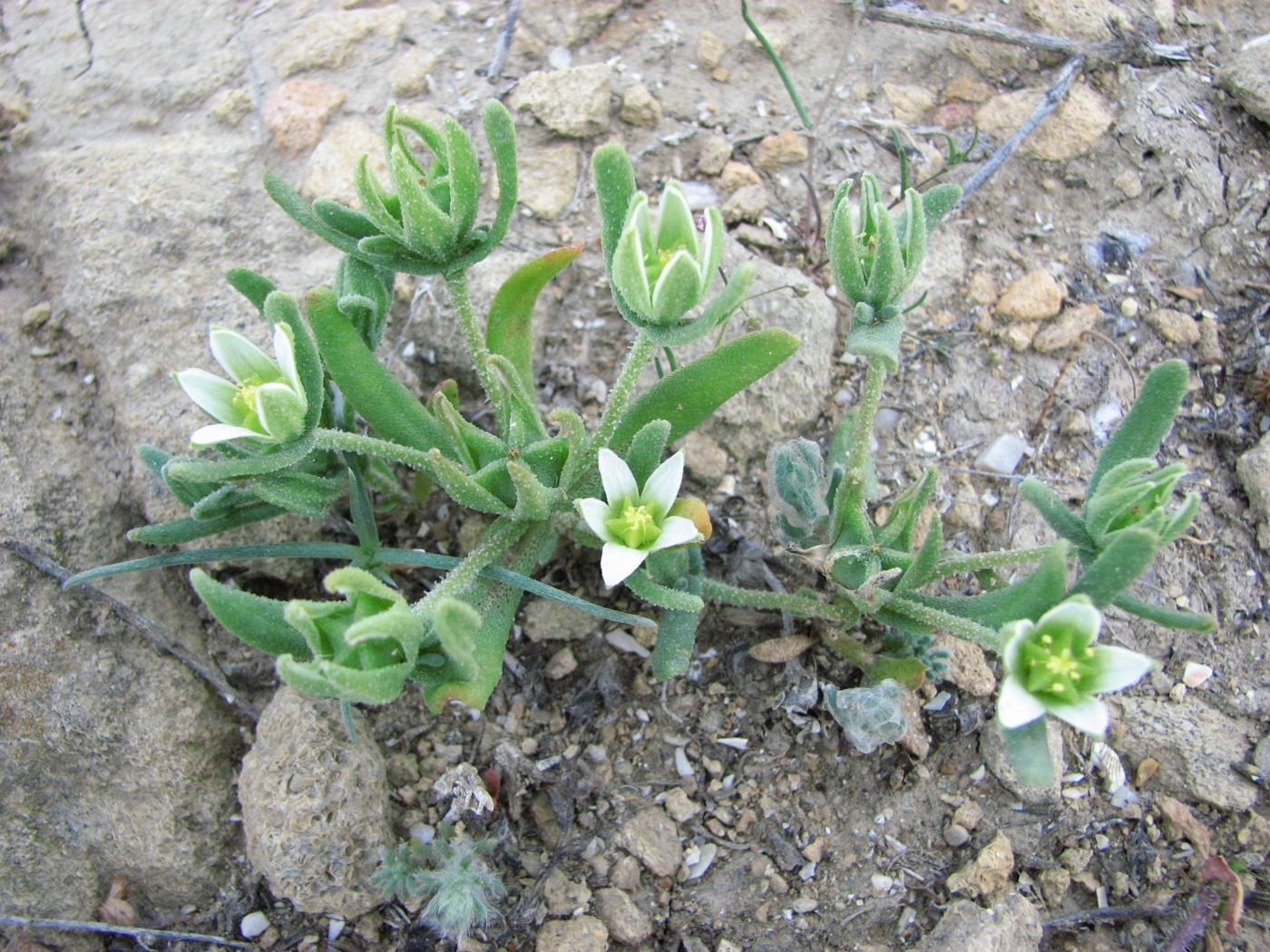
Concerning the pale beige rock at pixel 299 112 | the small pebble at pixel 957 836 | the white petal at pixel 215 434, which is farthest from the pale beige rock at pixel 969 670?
the pale beige rock at pixel 299 112

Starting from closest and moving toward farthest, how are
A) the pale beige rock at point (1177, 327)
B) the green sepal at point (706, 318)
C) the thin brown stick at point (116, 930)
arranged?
the green sepal at point (706, 318)
the thin brown stick at point (116, 930)
the pale beige rock at point (1177, 327)

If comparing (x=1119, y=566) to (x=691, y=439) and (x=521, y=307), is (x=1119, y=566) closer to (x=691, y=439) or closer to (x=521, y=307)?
(x=691, y=439)

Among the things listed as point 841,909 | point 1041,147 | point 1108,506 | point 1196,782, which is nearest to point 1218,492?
point 1196,782

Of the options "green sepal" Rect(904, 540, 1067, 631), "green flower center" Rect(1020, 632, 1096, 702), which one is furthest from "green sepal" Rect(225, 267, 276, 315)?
"green flower center" Rect(1020, 632, 1096, 702)

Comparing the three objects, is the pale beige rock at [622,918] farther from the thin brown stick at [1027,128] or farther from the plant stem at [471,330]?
the thin brown stick at [1027,128]

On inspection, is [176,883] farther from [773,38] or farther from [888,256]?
[773,38]

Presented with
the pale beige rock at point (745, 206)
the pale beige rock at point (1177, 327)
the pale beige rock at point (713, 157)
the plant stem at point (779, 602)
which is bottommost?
the plant stem at point (779, 602)

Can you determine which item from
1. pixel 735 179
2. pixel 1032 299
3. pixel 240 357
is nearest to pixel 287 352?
pixel 240 357
